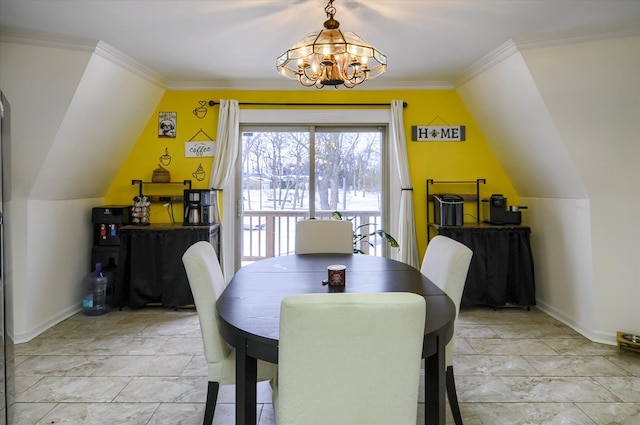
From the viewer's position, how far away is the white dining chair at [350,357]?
1.03 meters

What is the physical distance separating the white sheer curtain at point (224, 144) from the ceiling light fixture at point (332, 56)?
72.6 inches

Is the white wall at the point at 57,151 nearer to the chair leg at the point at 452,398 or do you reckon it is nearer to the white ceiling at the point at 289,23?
the white ceiling at the point at 289,23

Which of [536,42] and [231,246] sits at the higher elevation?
[536,42]

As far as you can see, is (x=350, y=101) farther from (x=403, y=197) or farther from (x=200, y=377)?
(x=200, y=377)

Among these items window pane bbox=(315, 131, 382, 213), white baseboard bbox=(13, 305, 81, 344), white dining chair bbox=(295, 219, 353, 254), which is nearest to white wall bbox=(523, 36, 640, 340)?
window pane bbox=(315, 131, 382, 213)

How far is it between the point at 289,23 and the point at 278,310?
81.1 inches

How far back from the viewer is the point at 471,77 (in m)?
3.56

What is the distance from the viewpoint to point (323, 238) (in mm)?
3057

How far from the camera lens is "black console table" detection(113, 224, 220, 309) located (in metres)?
3.55

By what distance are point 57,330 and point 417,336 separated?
3389mm

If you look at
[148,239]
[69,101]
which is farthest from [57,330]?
[69,101]

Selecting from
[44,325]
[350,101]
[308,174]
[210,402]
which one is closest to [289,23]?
[350,101]

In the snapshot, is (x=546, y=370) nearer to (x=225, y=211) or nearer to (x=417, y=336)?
(x=417, y=336)

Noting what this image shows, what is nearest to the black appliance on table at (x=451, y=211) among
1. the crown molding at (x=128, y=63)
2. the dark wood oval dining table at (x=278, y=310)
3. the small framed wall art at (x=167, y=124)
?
the dark wood oval dining table at (x=278, y=310)
